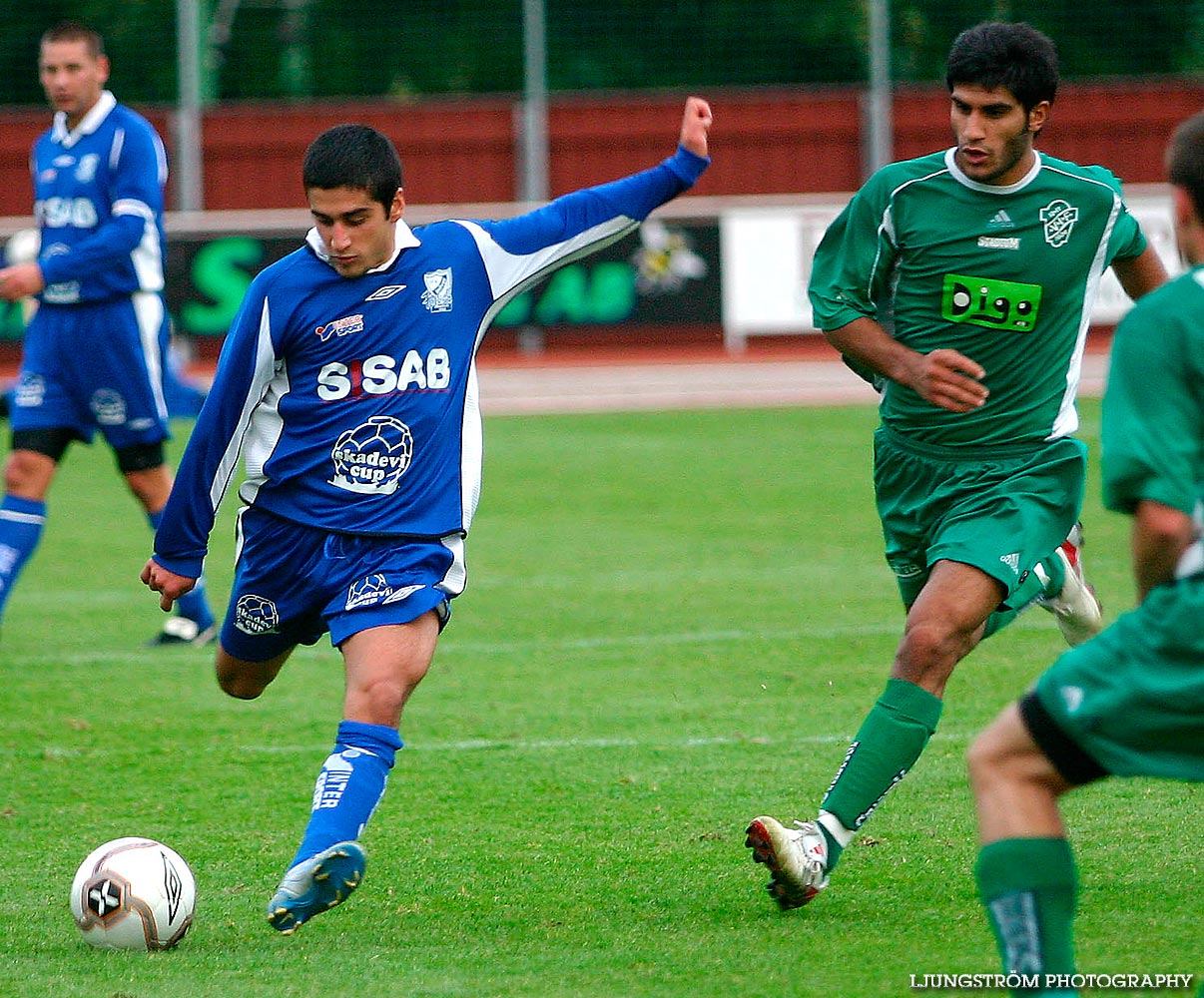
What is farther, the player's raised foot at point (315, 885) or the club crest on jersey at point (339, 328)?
the club crest on jersey at point (339, 328)

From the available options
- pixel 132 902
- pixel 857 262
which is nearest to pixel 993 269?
pixel 857 262

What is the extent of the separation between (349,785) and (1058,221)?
232 cm

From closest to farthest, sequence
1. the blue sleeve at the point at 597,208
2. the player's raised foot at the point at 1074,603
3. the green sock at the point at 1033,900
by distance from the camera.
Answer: the green sock at the point at 1033,900, the blue sleeve at the point at 597,208, the player's raised foot at the point at 1074,603

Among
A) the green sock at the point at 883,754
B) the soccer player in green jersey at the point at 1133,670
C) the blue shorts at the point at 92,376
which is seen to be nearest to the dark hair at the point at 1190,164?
the soccer player in green jersey at the point at 1133,670

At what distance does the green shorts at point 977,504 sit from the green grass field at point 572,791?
2.58ft

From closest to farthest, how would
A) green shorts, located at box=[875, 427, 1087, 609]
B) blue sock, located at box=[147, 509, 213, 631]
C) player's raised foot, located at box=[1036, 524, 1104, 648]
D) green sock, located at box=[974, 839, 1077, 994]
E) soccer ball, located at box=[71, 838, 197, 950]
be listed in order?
green sock, located at box=[974, 839, 1077, 994]
soccer ball, located at box=[71, 838, 197, 950]
green shorts, located at box=[875, 427, 1087, 609]
player's raised foot, located at box=[1036, 524, 1104, 648]
blue sock, located at box=[147, 509, 213, 631]

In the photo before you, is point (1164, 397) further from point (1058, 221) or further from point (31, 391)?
point (31, 391)

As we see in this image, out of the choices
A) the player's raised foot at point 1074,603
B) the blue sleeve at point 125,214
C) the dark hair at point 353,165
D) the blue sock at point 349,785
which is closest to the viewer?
the blue sock at point 349,785

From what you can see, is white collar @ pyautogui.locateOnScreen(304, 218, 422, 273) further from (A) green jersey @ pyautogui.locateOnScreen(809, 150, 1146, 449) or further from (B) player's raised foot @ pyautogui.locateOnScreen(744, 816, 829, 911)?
(B) player's raised foot @ pyautogui.locateOnScreen(744, 816, 829, 911)

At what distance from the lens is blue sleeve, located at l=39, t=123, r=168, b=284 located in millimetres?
7730

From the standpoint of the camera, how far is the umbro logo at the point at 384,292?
14.7 ft

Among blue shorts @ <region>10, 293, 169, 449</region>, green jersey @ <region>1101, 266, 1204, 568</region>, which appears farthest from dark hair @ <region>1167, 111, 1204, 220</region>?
blue shorts @ <region>10, 293, 169, 449</region>

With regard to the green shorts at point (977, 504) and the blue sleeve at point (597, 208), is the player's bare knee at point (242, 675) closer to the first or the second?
the blue sleeve at point (597, 208)

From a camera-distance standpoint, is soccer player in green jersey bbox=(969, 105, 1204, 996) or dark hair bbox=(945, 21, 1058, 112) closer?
soccer player in green jersey bbox=(969, 105, 1204, 996)
